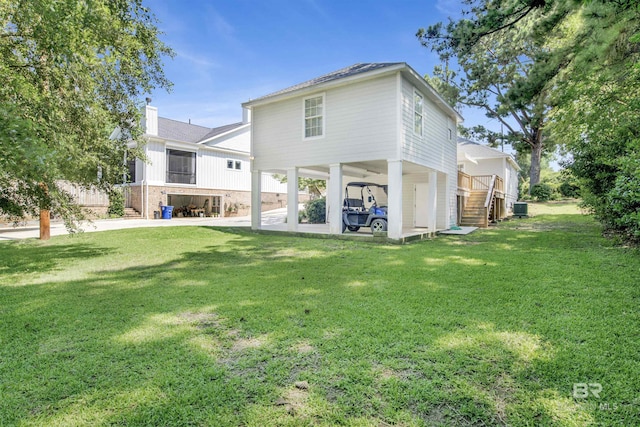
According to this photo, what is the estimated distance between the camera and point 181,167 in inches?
880

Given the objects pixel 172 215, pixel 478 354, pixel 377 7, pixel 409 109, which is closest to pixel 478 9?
pixel 409 109

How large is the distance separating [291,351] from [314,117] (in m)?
9.84

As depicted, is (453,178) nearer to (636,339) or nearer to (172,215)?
(636,339)

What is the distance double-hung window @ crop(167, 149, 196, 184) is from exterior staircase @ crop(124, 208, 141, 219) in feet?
8.99

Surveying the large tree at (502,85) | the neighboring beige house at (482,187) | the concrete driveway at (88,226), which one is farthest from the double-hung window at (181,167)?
the large tree at (502,85)

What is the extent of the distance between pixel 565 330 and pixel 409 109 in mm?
8540

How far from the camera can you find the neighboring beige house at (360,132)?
10.1m

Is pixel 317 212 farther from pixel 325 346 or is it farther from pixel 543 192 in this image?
pixel 543 192

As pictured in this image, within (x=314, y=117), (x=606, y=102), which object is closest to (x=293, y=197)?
(x=314, y=117)

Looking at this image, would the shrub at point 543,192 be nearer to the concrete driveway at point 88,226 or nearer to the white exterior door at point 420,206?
the white exterior door at point 420,206

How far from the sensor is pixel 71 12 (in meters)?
4.89

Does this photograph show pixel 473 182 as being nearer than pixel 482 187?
Yes

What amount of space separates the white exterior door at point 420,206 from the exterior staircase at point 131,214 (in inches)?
630

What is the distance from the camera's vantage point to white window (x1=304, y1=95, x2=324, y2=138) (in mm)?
11484
